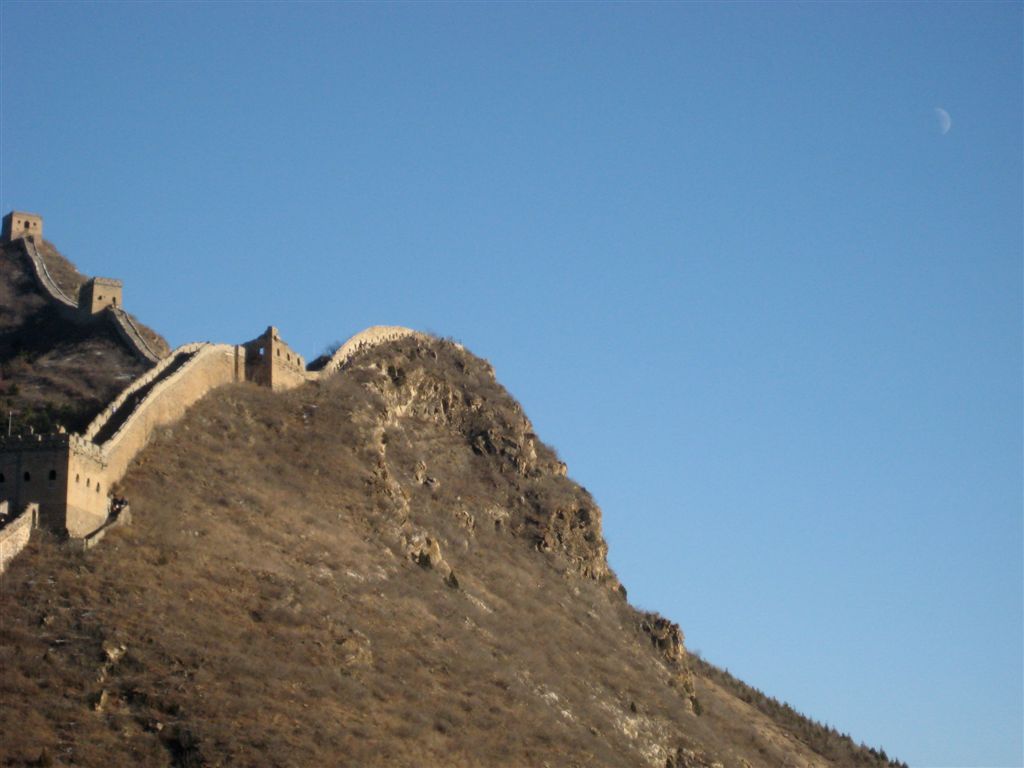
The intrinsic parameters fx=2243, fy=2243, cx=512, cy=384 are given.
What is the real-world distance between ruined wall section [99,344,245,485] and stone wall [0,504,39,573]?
3879 millimetres

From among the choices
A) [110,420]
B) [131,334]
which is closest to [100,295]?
[131,334]

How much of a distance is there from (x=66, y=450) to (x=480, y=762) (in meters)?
15.1

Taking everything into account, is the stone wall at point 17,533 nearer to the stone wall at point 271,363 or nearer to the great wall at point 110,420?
the great wall at point 110,420

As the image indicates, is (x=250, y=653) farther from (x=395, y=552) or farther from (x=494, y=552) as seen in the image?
(x=494, y=552)

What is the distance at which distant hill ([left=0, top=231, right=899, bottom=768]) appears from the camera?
5809 centimetres

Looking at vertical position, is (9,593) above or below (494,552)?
below

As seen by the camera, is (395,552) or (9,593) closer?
(9,593)

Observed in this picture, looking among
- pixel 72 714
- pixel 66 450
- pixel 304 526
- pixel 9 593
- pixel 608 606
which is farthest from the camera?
pixel 608 606

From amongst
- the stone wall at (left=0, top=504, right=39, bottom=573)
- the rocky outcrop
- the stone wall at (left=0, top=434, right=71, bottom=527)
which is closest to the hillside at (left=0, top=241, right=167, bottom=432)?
the stone wall at (left=0, top=434, right=71, bottom=527)

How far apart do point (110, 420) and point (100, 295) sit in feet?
58.3

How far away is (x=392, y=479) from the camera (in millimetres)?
80562

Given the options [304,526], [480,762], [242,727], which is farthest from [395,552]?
[242,727]

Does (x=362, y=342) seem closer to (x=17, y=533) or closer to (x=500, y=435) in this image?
(x=500, y=435)

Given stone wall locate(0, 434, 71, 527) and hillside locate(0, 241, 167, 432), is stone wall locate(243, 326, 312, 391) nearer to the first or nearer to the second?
hillside locate(0, 241, 167, 432)
